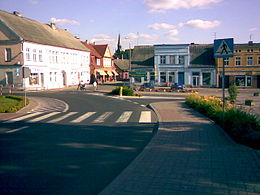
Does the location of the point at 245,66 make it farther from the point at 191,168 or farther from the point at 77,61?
the point at 191,168

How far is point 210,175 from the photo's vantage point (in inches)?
234

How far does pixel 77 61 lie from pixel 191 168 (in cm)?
4995

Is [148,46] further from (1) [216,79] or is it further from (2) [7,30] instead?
(2) [7,30]

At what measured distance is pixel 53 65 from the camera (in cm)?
4472

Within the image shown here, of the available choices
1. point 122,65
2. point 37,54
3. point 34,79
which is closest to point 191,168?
point 34,79

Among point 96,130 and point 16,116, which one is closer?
point 96,130

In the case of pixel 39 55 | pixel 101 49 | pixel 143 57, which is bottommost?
pixel 39 55

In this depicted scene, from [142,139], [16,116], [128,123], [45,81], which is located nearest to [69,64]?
[45,81]

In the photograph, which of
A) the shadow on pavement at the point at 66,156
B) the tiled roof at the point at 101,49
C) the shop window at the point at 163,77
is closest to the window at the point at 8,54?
the shop window at the point at 163,77

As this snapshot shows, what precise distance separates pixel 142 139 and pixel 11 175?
4.67 metres

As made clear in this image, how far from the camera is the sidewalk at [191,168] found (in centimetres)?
527

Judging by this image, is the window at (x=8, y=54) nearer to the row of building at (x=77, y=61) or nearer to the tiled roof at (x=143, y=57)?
the row of building at (x=77, y=61)

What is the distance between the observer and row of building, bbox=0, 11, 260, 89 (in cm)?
3709

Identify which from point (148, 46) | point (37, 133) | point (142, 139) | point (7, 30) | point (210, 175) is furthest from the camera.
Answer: point (148, 46)
